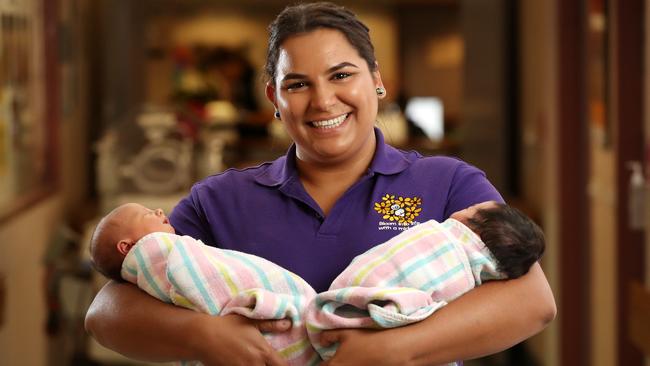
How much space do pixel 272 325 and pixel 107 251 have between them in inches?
11.8

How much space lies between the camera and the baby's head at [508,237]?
1.49 meters

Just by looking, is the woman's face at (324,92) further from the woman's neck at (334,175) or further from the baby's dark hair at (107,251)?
the baby's dark hair at (107,251)

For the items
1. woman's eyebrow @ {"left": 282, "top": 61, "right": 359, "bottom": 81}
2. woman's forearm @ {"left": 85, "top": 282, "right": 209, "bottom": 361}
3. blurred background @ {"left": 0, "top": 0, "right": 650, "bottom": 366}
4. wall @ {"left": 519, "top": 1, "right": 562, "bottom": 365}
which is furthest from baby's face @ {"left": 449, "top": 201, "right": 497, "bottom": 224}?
wall @ {"left": 519, "top": 1, "right": 562, "bottom": 365}

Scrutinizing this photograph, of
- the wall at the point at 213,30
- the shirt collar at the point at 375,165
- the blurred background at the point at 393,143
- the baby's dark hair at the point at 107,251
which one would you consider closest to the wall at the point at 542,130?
the blurred background at the point at 393,143

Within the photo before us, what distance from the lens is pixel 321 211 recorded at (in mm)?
1672

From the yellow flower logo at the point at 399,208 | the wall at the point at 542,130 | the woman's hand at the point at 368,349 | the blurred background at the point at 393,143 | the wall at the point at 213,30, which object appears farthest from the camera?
the wall at the point at 213,30

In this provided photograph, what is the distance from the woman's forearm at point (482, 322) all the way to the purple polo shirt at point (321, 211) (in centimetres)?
16

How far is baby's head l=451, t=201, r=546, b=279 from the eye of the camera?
4.89 feet

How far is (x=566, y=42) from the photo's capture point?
505 centimetres

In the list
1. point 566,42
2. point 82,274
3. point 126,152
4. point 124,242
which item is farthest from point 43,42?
point 124,242

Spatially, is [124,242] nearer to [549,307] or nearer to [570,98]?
[549,307]

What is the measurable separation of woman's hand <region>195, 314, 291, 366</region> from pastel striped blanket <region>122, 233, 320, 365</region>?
0.05 ft

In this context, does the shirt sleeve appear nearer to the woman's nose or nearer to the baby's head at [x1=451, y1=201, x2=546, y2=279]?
the baby's head at [x1=451, y1=201, x2=546, y2=279]

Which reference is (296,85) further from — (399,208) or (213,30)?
(213,30)
